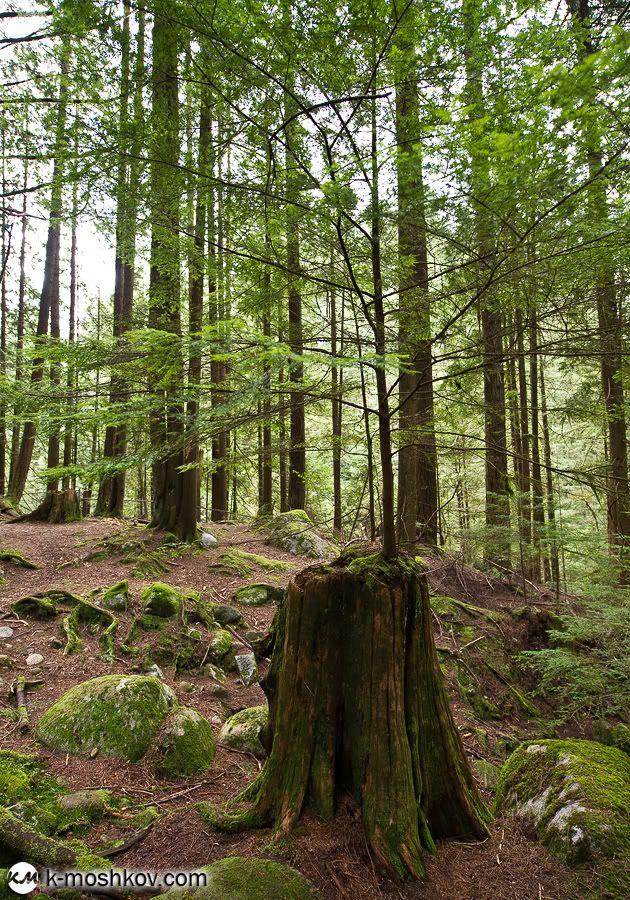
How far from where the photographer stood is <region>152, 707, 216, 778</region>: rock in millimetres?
3582

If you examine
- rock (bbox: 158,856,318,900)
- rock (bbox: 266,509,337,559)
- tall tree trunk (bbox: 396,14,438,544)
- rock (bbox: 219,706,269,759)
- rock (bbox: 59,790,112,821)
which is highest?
tall tree trunk (bbox: 396,14,438,544)

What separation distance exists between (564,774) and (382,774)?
52.2 inches

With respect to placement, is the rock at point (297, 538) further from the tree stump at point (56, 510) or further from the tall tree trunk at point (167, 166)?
the tall tree trunk at point (167, 166)

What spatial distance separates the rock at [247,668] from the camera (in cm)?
518

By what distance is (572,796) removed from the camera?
2689mm

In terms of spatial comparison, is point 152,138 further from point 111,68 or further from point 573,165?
point 573,165

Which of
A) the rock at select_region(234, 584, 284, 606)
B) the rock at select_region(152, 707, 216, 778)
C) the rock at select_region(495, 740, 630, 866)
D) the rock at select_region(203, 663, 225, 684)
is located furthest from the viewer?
the rock at select_region(234, 584, 284, 606)

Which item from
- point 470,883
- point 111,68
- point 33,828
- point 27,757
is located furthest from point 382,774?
point 111,68

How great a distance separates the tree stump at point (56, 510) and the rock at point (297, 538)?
5.03 metres

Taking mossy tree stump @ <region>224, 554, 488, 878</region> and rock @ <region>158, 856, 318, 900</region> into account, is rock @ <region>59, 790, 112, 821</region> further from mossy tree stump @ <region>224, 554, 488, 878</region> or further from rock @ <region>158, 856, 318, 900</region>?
rock @ <region>158, 856, 318, 900</region>

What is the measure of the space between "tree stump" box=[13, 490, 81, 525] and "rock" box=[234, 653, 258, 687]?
312 inches

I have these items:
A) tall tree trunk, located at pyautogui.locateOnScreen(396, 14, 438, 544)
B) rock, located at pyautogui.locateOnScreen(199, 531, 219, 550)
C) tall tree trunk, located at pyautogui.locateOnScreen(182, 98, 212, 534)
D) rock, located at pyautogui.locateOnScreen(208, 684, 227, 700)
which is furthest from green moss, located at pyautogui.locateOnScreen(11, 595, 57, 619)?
tall tree trunk, located at pyautogui.locateOnScreen(396, 14, 438, 544)

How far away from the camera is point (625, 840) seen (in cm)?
244

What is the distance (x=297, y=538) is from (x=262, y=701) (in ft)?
17.1
